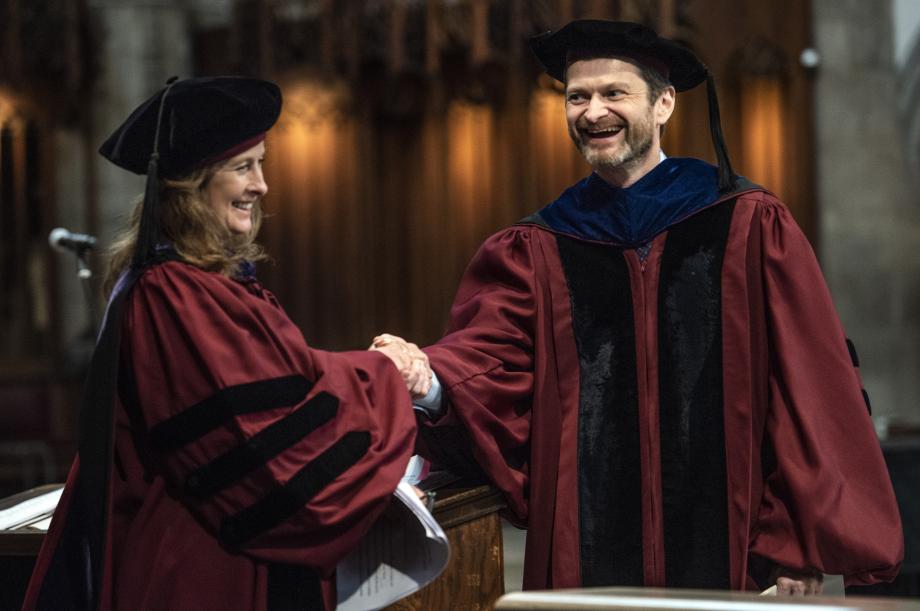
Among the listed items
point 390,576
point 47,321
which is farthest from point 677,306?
point 47,321

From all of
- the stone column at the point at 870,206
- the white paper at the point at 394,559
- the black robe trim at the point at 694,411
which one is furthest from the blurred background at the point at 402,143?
the white paper at the point at 394,559

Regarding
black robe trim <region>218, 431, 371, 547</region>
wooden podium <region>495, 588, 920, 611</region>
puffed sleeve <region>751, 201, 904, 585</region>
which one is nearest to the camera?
wooden podium <region>495, 588, 920, 611</region>

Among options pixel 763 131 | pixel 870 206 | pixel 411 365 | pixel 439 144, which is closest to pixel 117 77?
pixel 439 144

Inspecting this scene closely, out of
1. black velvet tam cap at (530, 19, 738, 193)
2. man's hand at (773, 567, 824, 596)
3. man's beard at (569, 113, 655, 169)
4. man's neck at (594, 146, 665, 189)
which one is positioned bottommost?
man's hand at (773, 567, 824, 596)

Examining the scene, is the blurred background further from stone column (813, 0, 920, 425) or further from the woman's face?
the woman's face

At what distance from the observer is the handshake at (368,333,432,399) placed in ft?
9.29

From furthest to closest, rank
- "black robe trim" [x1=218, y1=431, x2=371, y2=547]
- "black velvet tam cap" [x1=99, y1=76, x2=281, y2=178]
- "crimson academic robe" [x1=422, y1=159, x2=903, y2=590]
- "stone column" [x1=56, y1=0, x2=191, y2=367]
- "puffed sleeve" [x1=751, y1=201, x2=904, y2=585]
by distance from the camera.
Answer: "stone column" [x1=56, y1=0, x2=191, y2=367], "crimson academic robe" [x1=422, y1=159, x2=903, y2=590], "puffed sleeve" [x1=751, y1=201, x2=904, y2=585], "black velvet tam cap" [x1=99, y1=76, x2=281, y2=178], "black robe trim" [x1=218, y1=431, x2=371, y2=547]

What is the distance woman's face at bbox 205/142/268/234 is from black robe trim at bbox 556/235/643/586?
2.96ft

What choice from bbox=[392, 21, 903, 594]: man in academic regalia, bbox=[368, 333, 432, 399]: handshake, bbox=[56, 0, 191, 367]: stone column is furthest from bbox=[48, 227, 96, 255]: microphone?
bbox=[56, 0, 191, 367]: stone column

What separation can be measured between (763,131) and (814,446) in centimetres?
666

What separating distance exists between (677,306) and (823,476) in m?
0.52

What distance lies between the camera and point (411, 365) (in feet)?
9.37

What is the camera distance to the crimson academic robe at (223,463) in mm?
2441

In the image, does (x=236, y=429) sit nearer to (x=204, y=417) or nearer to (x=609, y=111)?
(x=204, y=417)
